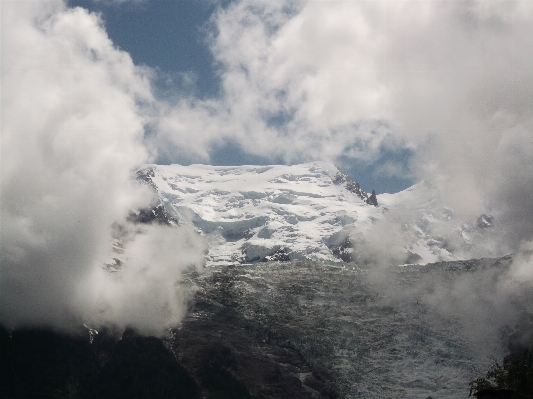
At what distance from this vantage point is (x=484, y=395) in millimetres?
116000

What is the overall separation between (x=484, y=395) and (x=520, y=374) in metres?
15.9

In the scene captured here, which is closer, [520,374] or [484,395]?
[484,395]

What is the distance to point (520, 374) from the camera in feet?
420
